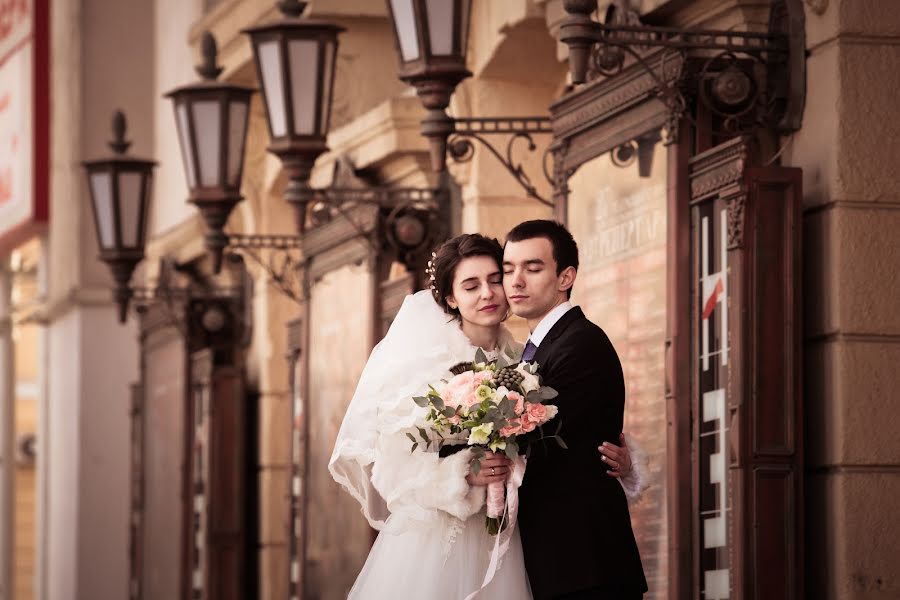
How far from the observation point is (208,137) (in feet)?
40.3

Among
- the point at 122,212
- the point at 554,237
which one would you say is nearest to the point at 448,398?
the point at 554,237

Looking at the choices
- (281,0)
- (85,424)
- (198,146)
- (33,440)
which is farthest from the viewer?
(33,440)

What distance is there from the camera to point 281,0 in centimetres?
1126

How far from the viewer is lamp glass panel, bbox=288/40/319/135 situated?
34.8ft

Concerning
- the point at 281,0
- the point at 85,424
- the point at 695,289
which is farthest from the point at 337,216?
the point at 85,424

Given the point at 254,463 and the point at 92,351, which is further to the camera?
the point at 92,351

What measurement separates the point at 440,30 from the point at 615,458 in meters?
2.70

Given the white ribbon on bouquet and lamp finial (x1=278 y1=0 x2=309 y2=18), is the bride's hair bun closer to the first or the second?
the white ribbon on bouquet

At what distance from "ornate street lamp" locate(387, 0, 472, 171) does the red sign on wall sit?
1554 centimetres

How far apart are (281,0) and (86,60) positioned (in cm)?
1182

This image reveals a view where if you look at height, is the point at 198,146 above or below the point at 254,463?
above

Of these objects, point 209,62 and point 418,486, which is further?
point 209,62

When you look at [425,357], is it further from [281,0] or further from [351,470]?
[281,0]

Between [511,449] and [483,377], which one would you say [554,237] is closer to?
[483,377]
